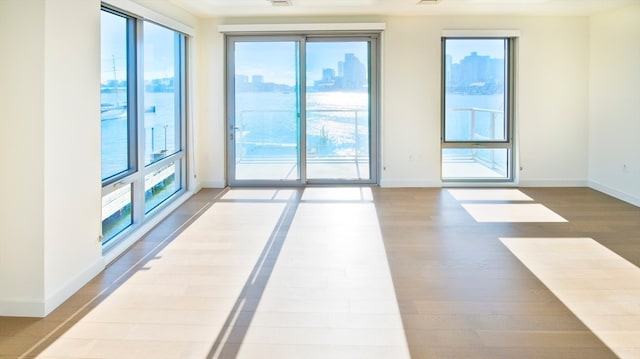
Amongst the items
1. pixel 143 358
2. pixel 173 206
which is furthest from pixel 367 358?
pixel 173 206

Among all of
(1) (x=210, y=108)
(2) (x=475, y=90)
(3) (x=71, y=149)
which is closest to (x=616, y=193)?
(2) (x=475, y=90)

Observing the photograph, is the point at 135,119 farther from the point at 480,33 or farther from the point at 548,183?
the point at 548,183

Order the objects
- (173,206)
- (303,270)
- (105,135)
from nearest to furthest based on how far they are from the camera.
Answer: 1. (303,270)
2. (105,135)
3. (173,206)

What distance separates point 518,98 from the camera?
7.36 meters

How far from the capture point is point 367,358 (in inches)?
99.9

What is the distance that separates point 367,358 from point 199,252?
2.21 metres

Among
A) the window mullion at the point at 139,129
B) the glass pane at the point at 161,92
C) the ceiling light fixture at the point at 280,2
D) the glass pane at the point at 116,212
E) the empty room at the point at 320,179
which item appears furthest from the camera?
the ceiling light fixture at the point at 280,2

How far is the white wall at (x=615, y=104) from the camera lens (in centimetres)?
623

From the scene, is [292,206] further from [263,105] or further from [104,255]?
[104,255]

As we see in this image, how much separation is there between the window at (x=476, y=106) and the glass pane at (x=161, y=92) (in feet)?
12.1

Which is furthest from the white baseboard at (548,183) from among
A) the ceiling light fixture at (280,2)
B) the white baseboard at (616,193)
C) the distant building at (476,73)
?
the ceiling light fixture at (280,2)

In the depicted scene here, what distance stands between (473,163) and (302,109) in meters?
2.63

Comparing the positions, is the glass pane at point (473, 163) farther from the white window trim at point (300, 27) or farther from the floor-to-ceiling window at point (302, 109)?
the white window trim at point (300, 27)

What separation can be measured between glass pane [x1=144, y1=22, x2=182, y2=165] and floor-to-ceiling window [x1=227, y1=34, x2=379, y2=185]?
1193 mm
